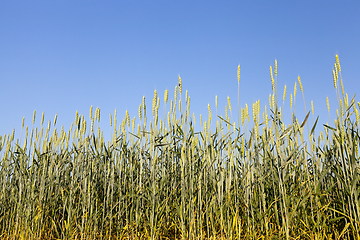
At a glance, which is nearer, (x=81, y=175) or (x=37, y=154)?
(x=81, y=175)

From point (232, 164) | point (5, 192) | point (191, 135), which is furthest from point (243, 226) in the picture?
point (5, 192)

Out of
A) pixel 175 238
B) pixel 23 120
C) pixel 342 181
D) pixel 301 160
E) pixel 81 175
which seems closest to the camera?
pixel 342 181

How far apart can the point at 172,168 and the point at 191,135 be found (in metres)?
0.36

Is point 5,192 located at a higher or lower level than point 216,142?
lower

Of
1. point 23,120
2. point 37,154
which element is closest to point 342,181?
point 37,154

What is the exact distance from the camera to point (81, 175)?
7.34 ft

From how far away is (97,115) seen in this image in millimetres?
2359

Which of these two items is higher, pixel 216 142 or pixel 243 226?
pixel 216 142

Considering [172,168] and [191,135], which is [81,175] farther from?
[191,135]

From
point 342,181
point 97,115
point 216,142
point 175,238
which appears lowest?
point 175,238

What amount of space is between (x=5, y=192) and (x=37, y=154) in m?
0.52

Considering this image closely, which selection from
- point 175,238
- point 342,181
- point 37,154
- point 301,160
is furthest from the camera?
point 37,154

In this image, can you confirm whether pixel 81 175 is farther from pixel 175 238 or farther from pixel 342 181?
pixel 342 181

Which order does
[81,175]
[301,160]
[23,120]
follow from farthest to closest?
[23,120] → [81,175] → [301,160]
